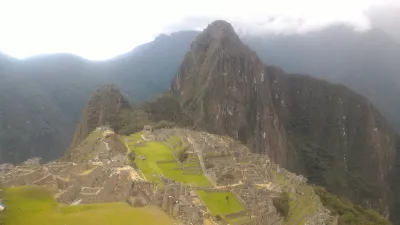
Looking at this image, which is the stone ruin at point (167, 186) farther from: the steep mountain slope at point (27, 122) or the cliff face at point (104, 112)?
the steep mountain slope at point (27, 122)

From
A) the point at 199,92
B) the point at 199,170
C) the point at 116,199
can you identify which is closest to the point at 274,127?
the point at 199,92

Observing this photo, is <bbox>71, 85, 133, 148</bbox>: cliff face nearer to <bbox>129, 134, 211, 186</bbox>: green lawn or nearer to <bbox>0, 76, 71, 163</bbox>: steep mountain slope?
<bbox>0, 76, 71, 163</bbox>: steep mountain slope

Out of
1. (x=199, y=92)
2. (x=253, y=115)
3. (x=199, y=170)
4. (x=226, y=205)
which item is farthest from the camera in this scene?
(x=253, y=115)

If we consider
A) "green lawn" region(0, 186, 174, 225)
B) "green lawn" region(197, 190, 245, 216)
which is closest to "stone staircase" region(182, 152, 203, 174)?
"green lawn" region(197, 190, 245, 216)

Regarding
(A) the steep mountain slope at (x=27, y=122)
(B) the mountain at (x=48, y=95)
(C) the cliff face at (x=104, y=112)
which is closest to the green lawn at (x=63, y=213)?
(B) the mountain at (x=48, y=95)

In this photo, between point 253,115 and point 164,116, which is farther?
point 253,115

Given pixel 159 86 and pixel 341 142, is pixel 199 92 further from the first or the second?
pixel 341 142

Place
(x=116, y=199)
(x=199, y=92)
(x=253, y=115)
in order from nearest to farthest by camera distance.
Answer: (x=116, y=199) < (x=199, y=92) < (x=253, y=115)

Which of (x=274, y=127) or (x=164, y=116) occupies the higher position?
(x=164, y=116)
